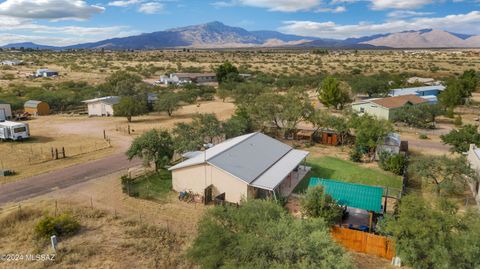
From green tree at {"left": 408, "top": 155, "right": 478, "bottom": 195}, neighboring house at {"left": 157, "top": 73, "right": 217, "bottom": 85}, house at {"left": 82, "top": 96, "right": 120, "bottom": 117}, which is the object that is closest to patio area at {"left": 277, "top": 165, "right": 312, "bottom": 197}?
green tree at {"left": 408, "top": 155, "right": 478, "bottom": 195}

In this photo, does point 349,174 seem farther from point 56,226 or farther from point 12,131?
point 12,131

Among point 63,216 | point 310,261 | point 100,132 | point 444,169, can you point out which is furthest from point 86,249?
point 100,132

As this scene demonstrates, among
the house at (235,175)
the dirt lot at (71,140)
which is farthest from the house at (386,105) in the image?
the house at (235,175)

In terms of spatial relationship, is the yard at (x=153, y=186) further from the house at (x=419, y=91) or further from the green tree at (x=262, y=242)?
the house at (x=419, y=91)

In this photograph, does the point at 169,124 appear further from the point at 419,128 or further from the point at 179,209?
the point at 419,128

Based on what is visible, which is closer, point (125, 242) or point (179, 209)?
point (125, 242)

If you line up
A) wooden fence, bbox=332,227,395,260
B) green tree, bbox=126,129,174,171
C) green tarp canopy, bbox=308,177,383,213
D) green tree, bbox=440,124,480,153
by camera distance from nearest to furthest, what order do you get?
wooden fence, bbox=332,227,395,260
green tarp canopy, bbox=308,177,383,213
green tree, bbox=126,129,174,171
green tree, bbox=440,124,480,153

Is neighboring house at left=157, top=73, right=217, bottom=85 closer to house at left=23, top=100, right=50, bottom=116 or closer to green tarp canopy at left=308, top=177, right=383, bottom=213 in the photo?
house at left=23, top=100, right=50, bottom=116
